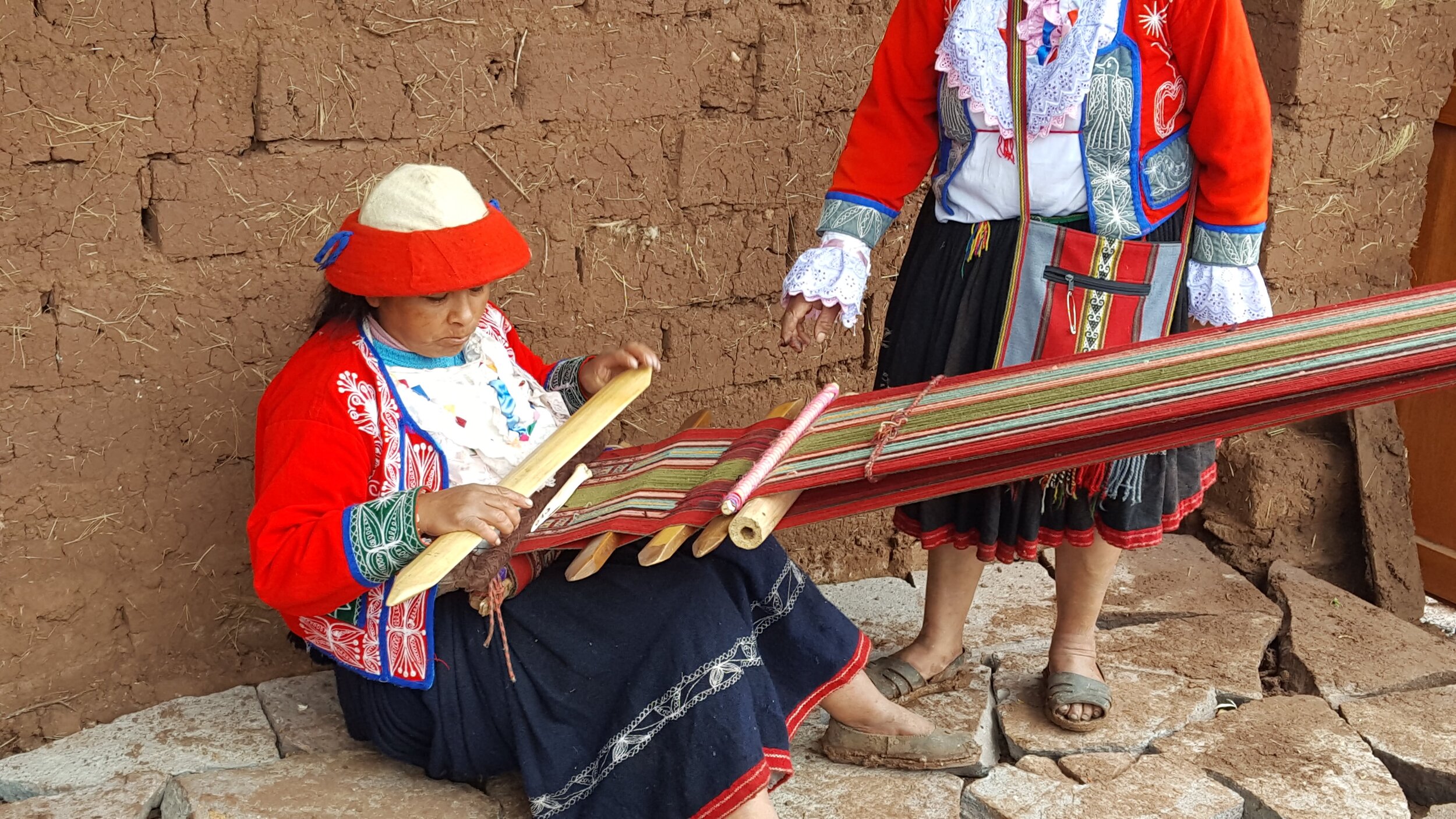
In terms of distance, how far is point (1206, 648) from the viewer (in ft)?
11.6

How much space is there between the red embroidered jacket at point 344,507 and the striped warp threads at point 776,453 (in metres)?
0.50

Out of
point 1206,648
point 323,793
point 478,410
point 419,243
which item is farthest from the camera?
point 1206,648

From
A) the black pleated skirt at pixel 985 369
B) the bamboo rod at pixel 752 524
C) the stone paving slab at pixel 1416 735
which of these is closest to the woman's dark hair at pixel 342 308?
the bamboo rod at pixel 752 524

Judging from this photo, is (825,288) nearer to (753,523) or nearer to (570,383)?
(570,383)

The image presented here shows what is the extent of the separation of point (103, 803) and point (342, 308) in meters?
1.11

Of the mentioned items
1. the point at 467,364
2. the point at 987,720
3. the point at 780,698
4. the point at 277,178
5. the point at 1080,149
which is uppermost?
the point at 1080,149

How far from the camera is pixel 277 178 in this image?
116 inches

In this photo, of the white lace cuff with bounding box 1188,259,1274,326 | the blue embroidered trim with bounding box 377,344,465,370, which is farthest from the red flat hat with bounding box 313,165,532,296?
the white lace cuff with bounding box 1188,259,1274,326

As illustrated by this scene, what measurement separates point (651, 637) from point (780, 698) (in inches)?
15.1

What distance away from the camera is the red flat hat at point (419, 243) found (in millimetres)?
2346

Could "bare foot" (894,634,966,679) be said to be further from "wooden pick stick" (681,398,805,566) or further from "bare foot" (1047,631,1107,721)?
"wooden pick stick" (681,398,805,566)

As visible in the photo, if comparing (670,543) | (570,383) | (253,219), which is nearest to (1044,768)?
(670,543)

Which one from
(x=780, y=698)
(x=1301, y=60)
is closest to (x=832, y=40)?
(x=1301, y=60)

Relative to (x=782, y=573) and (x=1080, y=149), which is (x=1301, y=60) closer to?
(x=1080, y=149)
